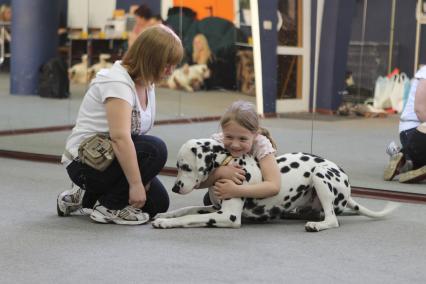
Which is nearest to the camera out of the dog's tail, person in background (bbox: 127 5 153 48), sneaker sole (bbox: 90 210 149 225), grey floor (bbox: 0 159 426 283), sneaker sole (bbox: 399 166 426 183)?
grey floor (bbox: 0 159 426 283)

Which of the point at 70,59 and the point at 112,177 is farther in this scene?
the point at 70,59

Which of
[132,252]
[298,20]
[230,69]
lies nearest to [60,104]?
[230,69]

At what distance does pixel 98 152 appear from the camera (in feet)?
11.3

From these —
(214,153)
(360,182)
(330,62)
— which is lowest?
(360,182)

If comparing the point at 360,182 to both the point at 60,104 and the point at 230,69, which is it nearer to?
the point at 230,69

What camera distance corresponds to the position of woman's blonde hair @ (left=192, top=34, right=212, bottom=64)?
5145 millimetres

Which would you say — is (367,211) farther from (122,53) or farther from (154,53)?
(122,53)

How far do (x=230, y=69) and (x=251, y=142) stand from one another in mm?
1582

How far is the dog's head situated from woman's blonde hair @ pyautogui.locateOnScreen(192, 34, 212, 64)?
176 centimetres

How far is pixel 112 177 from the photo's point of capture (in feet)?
11.5

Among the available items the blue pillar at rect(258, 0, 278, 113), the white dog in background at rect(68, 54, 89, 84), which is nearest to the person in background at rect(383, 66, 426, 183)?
the blue pillar at rect(258, 0, 278, 113)

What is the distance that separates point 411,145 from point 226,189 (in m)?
1.65

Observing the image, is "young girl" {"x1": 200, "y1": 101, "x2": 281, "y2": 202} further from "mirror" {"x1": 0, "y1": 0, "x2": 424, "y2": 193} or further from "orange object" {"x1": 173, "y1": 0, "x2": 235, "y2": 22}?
"orange object" {"x1": 173, "y1": 0, "x2": 235, "y2": 22}

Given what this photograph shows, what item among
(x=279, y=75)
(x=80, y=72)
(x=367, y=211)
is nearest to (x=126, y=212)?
(x=367, y=211)
